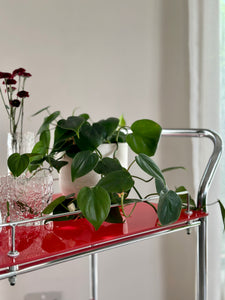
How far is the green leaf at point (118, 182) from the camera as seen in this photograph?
30.3 inches

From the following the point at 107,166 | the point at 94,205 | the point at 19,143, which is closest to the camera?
the point at 94,205

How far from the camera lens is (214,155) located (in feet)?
3.45

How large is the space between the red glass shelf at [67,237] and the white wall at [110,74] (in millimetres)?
752

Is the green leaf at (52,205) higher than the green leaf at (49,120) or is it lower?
lower

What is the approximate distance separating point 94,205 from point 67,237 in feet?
0.28

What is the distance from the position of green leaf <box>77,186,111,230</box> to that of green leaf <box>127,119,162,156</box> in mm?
168

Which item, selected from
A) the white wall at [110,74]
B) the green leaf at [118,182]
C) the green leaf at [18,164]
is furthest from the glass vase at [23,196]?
the white wall at [110,74]

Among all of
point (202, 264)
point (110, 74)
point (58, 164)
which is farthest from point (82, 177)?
point (110, 74)

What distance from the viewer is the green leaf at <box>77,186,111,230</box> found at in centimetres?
71

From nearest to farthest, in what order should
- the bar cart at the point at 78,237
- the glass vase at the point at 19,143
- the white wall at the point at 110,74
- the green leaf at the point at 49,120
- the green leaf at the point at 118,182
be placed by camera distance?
the bar cart at the point at 78,237
the green leaf at the point at 118,182
the green leaf at the point at 49,120
the glass vase at the point at 19,143
the white wall at the point at 110,74

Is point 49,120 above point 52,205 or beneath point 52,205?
above

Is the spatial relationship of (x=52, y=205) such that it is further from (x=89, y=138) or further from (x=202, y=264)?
(x=202, y=264)

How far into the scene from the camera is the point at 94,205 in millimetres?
727

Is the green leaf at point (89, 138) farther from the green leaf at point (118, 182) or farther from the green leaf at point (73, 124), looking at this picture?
the green leaf at point (118, 182)
